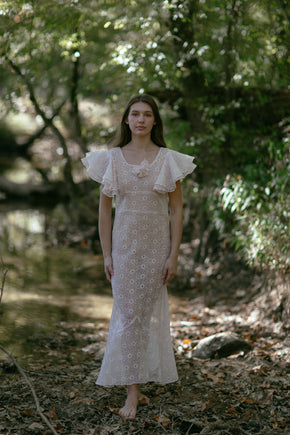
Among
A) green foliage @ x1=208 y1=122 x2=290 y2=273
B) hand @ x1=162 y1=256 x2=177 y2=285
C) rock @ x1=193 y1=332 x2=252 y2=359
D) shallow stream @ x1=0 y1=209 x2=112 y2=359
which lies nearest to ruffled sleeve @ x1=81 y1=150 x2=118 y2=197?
hand @ x1=162 y1=256 x2=177 y2=285

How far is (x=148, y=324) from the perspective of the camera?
3.20m

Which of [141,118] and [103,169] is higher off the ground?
[141,118]

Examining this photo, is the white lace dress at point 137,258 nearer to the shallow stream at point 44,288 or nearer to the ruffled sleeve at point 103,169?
the ruffled sleeve at point 103,169

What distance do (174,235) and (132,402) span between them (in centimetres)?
117

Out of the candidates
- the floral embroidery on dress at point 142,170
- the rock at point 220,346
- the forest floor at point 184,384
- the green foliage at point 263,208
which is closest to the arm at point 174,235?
the floral embroidery on dress at point 142,170

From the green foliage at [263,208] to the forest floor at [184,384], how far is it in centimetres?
39

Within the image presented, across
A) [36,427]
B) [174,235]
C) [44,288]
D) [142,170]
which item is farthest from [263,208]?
[44,288]

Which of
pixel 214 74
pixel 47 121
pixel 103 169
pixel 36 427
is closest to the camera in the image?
pixel 36 427

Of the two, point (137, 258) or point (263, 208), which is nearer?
point (137, 258)

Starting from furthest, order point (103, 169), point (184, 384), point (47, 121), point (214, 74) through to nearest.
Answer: point (47, 121) → point (214, 74) → point (184, 384) → point (103, 169)

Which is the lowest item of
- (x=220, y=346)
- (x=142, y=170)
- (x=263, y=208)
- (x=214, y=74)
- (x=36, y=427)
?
(x=36, y=427)

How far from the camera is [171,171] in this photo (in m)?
3.17

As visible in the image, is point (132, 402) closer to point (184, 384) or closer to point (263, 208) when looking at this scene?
point (184, 384)

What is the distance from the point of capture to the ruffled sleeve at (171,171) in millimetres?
3113
